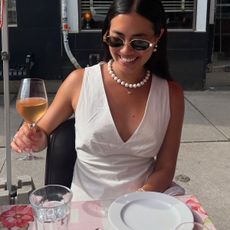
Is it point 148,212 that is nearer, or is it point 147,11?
point 148,212

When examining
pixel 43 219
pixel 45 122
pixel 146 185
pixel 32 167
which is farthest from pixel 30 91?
pixel 32 167

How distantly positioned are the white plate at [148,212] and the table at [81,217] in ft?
0.19

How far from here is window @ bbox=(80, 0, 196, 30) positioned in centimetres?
615

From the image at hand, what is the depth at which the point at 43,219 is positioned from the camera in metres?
1.25

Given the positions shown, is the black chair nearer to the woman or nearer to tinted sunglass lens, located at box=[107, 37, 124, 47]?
the woman

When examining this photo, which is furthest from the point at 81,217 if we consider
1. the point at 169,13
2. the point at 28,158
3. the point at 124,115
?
the point at 169,13

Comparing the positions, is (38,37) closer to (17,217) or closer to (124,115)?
(124,115)

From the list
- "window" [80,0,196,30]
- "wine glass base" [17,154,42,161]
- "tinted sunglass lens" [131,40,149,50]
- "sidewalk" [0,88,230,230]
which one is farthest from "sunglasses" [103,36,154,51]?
"window" [80,0,196,30]

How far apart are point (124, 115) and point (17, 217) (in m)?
0.67

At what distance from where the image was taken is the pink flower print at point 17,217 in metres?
1.40

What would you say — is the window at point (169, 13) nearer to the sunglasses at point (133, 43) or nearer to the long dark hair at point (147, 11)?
the long dark hair at point (147, 11)

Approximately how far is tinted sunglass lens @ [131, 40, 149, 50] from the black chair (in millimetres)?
568

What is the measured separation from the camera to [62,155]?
207 centimetres

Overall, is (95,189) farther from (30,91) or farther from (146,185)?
(30,91)
